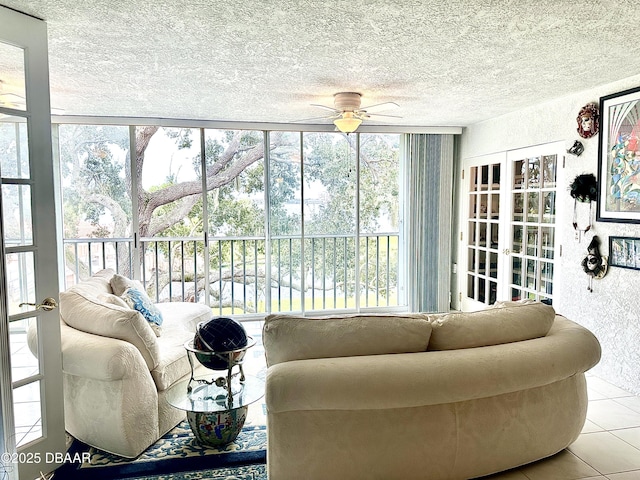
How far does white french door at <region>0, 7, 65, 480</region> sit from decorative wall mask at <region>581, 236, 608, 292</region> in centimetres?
378

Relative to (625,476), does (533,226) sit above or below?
above

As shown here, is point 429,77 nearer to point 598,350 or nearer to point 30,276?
point 598,350

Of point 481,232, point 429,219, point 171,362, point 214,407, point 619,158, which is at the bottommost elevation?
point 214,407

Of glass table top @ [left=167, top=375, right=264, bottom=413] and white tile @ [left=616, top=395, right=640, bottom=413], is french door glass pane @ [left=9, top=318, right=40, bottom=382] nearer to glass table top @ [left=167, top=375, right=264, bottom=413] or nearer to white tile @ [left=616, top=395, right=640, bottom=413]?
glass table top @ [left=167, top=375, right=264, bottom=413]

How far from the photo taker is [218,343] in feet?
7.53

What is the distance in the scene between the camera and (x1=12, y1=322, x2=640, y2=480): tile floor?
221cm

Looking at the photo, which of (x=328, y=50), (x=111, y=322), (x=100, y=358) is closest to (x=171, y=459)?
(x=100, y=358)

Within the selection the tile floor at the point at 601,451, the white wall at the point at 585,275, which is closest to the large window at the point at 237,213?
the white wall at the point at 585,275

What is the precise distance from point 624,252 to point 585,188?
0.60 meters

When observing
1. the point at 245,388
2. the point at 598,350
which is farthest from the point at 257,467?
the point at 598,350

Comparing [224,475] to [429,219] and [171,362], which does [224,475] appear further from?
[429,219]

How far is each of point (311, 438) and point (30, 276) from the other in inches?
60.4

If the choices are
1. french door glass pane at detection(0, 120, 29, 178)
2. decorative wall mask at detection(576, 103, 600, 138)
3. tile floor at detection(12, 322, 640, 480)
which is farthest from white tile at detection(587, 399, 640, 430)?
french door glass pane at detection(0, 120, 29, 178)

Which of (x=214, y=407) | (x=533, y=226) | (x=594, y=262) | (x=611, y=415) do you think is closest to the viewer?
(x=214, y=407)
